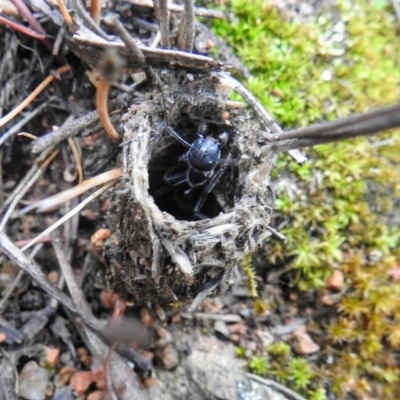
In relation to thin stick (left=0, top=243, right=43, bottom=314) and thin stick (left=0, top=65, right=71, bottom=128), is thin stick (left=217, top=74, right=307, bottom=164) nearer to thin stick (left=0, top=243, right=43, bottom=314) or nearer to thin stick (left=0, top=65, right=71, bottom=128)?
thin stick (left=0, top=65, right=71, bottom=128)

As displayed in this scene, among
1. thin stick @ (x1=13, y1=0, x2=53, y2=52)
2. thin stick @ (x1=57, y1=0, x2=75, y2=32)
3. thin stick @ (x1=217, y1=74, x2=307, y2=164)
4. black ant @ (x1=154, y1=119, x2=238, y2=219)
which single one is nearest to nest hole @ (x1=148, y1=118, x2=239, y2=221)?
black ant @ (x1=154, y1=119, x2=238, y2=219)

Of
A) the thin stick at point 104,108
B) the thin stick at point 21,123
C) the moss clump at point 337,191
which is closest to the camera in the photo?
the thin stick at point 104,108

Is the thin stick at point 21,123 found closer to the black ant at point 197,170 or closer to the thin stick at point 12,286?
the thin stick at point 12,286

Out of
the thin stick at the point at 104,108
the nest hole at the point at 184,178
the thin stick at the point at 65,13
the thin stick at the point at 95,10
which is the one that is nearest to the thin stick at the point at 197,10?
the thin stick at the point at 95,10

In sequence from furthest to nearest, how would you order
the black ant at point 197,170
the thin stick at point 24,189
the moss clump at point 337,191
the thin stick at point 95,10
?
the moss clump at point 337,191
the thin stick at point 24,189
the thin stick at point 95,10
the black ant at point 197,170

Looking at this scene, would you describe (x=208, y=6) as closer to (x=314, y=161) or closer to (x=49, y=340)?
(x=314, y=161)

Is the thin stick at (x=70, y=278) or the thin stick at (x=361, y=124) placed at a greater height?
the thin stick at (x=361, y=124)

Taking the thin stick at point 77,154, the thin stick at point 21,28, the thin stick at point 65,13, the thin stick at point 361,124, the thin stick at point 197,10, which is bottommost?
the thin stick at point 77,154

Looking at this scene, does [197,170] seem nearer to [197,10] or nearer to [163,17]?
[163,17]
